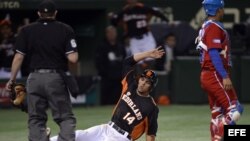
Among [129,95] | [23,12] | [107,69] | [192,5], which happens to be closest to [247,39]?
[192,5]

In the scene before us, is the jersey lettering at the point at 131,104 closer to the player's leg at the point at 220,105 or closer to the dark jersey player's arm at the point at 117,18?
the player's leg at the point at 220,105

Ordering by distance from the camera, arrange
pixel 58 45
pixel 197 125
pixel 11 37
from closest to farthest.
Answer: pixel 58 45
pixel 197 125
pixel 11 37

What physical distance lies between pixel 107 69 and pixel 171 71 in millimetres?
1376

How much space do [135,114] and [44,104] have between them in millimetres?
1075

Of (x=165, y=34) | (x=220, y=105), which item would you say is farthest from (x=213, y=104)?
(x=165, y=34)

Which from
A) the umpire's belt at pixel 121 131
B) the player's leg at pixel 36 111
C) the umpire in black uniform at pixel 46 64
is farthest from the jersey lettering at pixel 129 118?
the player's leg at pixel 36 111

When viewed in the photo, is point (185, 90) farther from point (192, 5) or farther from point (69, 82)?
point (69, 82)

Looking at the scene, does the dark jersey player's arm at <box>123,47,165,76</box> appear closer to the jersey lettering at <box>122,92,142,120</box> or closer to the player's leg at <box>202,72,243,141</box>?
the jersey lettering at <box>122,92,142,120</box>

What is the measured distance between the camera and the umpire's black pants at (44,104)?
9.68 metres

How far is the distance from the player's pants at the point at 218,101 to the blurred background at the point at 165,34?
7271mm

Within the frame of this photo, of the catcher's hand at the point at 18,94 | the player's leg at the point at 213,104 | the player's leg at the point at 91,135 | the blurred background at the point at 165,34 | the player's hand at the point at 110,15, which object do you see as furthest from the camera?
the blurred background at the point at 165,34

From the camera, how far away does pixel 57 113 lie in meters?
9.77

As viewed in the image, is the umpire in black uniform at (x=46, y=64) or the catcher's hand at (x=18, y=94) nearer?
the umpire in black uniform at (x=46, y=64)

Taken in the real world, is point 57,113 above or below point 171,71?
above
